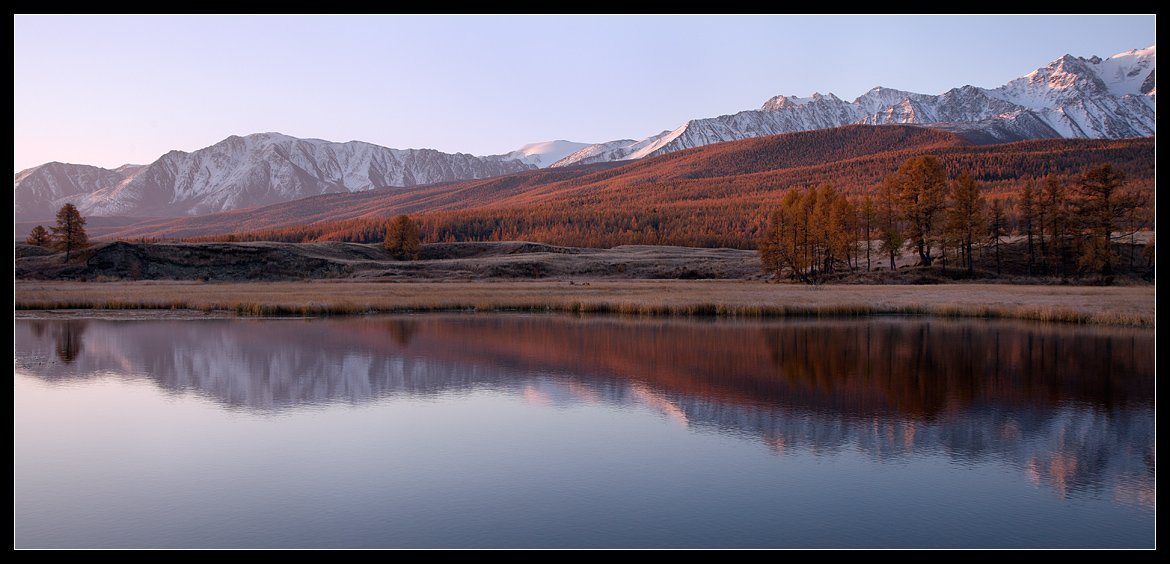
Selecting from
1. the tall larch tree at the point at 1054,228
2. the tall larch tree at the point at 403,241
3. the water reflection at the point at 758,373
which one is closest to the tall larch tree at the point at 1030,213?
the tall larch tree at the point at 1054,228

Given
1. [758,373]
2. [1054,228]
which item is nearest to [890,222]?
[1054,228]

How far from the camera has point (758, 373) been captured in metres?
23.5

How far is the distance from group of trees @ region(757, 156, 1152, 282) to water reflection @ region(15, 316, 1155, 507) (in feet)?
106

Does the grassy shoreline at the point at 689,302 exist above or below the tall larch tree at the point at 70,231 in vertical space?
below

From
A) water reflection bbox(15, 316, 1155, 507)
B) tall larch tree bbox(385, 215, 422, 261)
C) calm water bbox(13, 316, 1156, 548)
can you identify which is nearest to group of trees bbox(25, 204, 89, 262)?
tall larch tree bbox(385, 215, 422, 261)

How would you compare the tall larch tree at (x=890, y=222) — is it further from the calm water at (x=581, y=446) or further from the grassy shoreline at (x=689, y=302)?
the calm water at (x=581, y=446)

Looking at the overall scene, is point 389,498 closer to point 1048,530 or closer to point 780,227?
point 1048,530

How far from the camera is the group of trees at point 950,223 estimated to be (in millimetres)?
65188

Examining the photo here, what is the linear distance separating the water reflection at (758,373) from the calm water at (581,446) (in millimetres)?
115

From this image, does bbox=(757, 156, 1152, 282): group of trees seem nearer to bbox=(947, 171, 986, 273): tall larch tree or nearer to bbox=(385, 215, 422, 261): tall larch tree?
bbox=(947, 171, 986, 273): tall larch tree

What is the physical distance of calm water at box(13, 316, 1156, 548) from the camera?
11422 millimetres

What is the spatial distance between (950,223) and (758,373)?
5032 centimetres

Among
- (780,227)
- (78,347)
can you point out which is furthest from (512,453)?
(780,227)
